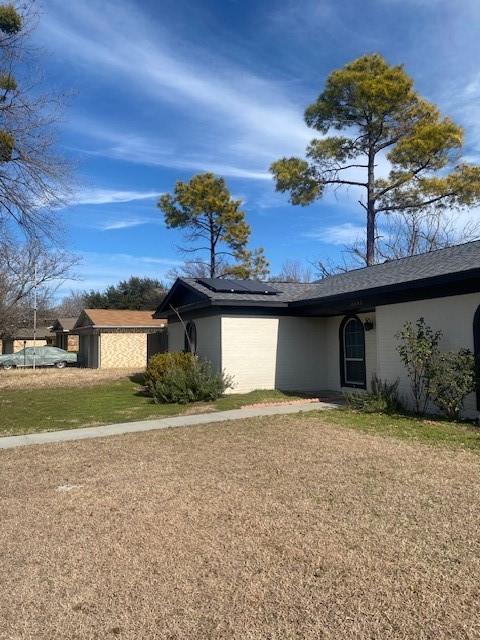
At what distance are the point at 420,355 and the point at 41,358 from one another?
3003 cm

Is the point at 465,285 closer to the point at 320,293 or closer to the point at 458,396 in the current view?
the point at 458,396

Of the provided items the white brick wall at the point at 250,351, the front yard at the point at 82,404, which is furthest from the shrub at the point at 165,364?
the white brick wall at the point at 250,351

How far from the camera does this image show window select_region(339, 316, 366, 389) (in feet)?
49.7

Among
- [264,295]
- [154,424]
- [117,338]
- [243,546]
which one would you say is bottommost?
[243,546]

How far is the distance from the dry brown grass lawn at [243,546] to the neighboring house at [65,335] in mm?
36393

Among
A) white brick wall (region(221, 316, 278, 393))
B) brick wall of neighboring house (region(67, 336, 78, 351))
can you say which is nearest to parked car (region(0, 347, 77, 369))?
brick wall of neighboring house (region(67, 336, 78, 351))

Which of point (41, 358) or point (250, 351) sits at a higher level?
point (250, 351)

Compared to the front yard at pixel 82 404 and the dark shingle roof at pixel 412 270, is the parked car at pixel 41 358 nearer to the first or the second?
the front yard at pixel 82 404

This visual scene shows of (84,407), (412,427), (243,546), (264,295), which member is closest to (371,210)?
(264,295)

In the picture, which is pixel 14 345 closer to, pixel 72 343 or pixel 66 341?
pixel 72 343

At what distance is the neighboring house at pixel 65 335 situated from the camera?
139 feet

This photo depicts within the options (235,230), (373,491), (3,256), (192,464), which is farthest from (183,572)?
(235,230)

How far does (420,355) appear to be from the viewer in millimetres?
10914

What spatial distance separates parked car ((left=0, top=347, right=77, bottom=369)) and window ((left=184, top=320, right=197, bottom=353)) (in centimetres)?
1885
